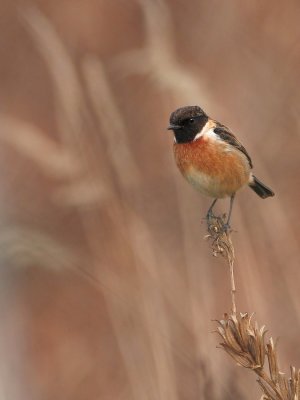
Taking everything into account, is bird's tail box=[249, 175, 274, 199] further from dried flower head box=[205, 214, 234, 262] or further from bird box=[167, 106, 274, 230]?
dried flower head box=[205, 214, 234, 262]

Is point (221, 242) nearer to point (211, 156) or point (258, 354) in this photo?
point (258, 354)

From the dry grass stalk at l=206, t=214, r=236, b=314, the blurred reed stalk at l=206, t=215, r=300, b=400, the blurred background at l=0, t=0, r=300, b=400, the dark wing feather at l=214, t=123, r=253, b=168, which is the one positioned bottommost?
the blurred reed stalk at l=206, t=215, r=300, b=400

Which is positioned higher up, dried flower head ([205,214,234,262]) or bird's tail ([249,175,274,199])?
bird's tail ([249,175,274,199])

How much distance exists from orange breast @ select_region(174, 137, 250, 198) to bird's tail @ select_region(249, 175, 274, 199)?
1.8 inches

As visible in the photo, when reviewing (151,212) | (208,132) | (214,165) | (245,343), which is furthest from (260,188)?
(245,343)

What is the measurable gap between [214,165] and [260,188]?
0.21 m

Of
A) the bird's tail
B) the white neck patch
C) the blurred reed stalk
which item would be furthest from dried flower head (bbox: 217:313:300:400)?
the white neck patch

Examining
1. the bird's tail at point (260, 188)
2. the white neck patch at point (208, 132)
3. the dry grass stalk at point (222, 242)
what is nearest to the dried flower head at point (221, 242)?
the dry grass stalk at point (222, 242)

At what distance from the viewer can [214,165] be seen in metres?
3.32

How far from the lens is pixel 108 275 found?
2723mm

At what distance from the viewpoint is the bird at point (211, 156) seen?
3.24 metres

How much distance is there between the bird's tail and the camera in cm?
320

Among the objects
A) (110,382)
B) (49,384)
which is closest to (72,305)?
(49,384)

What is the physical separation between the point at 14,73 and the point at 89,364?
10.2 feet
